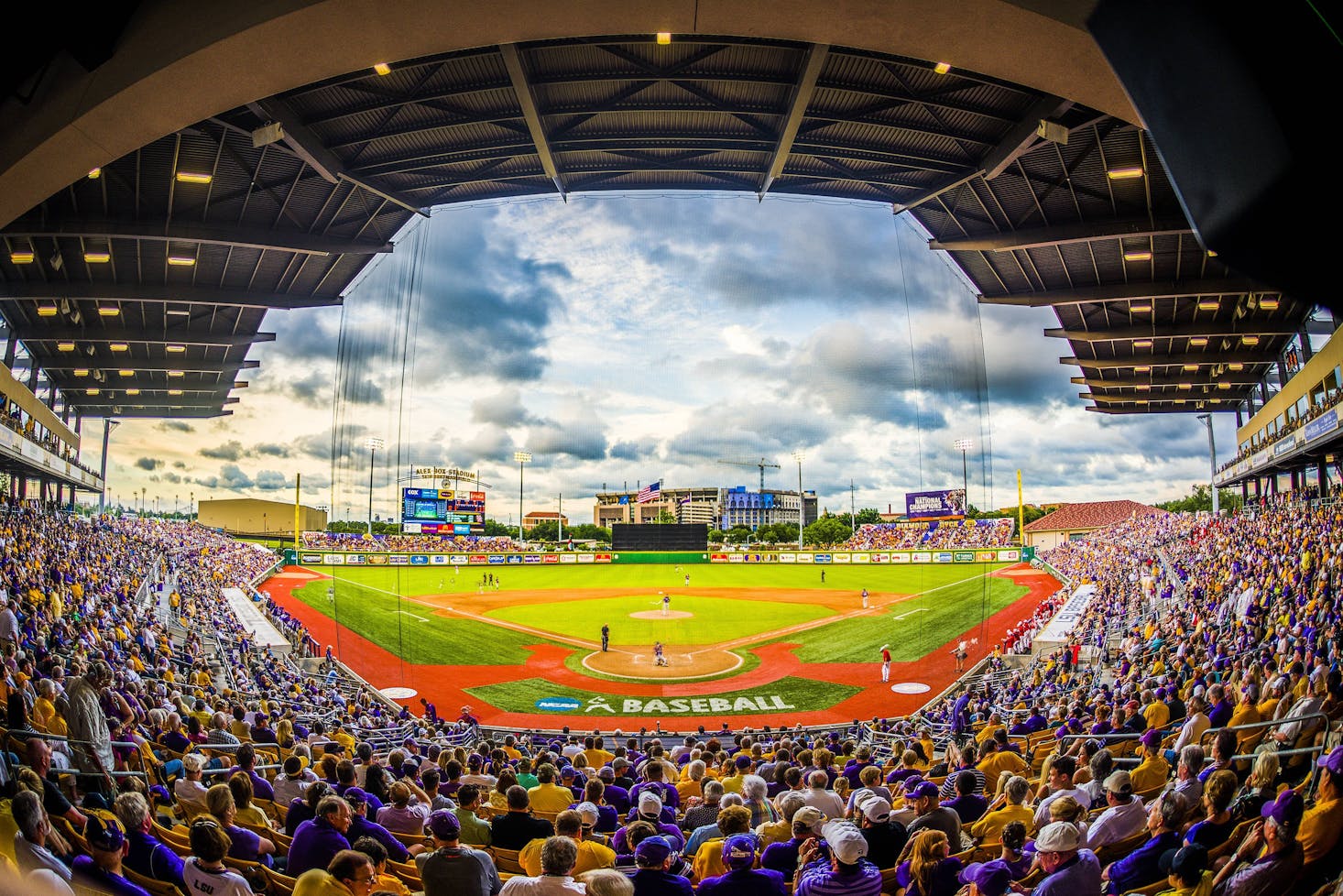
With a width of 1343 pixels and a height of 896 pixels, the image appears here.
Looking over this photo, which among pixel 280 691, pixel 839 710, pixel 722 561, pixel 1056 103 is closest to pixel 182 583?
pixel 280 691

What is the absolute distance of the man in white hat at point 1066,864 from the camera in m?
4.76

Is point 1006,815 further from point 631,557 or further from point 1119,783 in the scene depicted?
Answer: point 631,557

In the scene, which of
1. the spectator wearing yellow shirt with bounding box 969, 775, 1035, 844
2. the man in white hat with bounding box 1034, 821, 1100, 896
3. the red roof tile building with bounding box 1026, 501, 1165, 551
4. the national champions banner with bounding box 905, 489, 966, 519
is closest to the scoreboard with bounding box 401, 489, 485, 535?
the national champions banner with bounding box 905, 489, 966, 519

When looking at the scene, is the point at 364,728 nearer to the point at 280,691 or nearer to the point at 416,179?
the point at 280,691

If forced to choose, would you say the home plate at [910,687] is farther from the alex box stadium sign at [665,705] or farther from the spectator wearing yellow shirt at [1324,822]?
the spectator wearing yellow shirt at [1324,822]

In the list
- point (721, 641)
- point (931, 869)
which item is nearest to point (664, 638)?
point (721, 641)

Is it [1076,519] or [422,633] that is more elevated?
[1076,519]

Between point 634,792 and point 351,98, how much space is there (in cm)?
1542

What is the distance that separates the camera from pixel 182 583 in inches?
1366

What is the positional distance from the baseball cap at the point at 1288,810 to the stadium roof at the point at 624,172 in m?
6.91

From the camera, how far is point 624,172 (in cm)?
2067

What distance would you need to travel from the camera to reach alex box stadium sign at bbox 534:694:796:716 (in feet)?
82.0

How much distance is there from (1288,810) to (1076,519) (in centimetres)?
11004

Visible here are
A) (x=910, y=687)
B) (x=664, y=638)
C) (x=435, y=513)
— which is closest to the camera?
(x=910, y=687)
